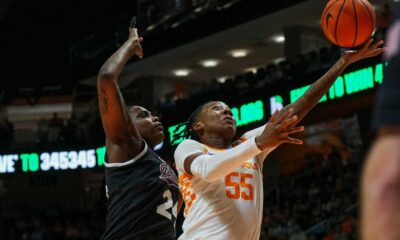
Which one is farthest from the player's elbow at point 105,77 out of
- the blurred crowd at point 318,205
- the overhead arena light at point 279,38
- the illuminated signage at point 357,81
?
the overhead arena light at point 279,38

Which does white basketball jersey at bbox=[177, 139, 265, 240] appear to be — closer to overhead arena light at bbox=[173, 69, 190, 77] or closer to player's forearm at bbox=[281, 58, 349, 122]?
player's forearm at bbox=[281, 58, 349, 122]

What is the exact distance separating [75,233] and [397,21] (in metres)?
18.2

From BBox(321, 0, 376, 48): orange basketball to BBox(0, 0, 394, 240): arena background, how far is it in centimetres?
642

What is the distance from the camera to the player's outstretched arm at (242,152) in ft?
9.36

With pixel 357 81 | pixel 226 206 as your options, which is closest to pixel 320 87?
pixel 226 206

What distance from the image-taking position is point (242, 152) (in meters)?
2.96

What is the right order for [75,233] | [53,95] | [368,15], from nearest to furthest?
[368,15], [75,233], [53,95]

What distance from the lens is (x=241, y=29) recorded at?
1678cm

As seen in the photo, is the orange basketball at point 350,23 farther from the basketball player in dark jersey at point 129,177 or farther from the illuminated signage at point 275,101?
the illuminated signage at point 275,101

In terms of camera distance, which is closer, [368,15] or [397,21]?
[397,21]

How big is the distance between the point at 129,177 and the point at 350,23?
1.87 meters

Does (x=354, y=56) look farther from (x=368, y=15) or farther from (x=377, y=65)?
(x=377, y=65)

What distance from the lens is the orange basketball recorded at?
170 inches

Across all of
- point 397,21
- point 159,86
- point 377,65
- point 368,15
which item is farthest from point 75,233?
point 397,21
